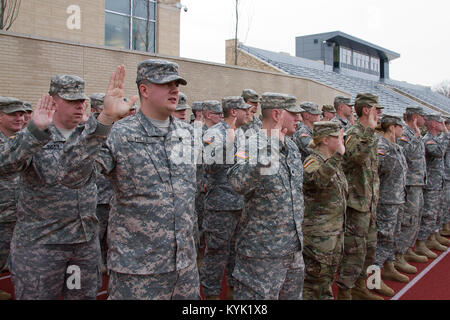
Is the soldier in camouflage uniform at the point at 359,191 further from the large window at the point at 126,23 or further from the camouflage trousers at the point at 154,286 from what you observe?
the large window at the point at 126,23

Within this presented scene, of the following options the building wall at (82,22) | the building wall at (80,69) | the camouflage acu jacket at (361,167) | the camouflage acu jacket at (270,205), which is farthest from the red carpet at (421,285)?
the building wall at (82,22)

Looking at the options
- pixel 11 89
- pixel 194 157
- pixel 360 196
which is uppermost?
pixel 11 89

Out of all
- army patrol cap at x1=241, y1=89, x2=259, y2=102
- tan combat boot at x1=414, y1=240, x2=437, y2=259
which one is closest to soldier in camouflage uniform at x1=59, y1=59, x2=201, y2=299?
army patrol cap at x1=241, y1=89, x2=259, y2=102

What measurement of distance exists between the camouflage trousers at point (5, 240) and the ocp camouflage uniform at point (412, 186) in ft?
16.2

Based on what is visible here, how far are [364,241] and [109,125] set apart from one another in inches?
123

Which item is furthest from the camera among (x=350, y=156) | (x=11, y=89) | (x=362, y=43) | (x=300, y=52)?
(x=300, y=52)

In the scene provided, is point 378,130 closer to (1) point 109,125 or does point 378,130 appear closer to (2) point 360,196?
(2) point 360,196

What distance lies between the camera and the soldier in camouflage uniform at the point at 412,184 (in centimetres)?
566

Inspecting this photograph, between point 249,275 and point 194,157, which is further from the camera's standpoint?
point 249,275

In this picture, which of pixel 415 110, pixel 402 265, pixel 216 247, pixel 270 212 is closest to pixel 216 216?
pixel 216 247

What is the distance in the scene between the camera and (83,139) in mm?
2102

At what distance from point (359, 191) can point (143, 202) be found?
8.86ft

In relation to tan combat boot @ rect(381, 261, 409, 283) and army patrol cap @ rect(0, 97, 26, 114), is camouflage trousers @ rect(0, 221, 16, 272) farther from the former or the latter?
tan combat boot @ rect(381, 261, 409, 283)
